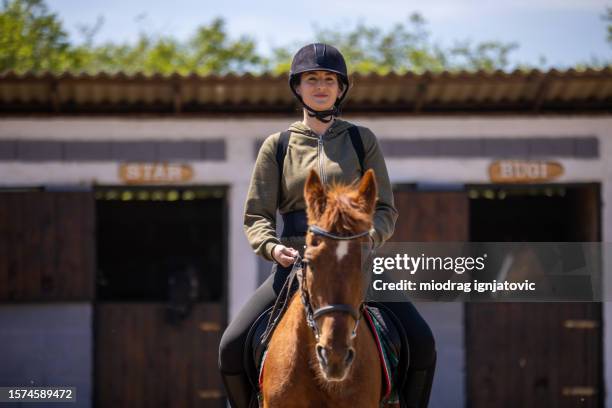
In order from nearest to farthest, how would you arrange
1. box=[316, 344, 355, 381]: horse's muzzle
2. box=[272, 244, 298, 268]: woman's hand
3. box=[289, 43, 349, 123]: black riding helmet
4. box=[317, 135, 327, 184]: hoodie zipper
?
box=[316, 344, 355, 381]: horse's muzzle → box=[272, 244, 298, 268]: woman's hand → box=[317, 135, 327, 184]: hoodie zipper → box=[289, 43, 349, 123]: black riding helmet

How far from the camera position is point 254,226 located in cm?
439

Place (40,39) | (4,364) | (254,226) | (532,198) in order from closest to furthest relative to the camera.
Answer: (254,226)
(4,364)
(532,198)
(40,39)

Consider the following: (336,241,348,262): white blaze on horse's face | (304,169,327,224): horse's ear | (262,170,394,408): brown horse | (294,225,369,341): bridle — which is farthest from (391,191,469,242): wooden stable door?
(336,241,348,262): white blaze on horse's face

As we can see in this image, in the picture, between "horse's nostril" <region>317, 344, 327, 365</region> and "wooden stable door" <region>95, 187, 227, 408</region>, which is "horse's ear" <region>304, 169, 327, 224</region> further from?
"wooden stable door" <region>95, 187, 227, 408</region>

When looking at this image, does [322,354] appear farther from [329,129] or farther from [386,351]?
[329,129]

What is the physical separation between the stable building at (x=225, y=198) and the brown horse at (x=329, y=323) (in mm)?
5657

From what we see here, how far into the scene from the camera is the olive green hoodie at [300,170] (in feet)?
14.3

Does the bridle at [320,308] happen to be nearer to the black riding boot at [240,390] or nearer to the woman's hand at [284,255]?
the woman's hand at [284,255]

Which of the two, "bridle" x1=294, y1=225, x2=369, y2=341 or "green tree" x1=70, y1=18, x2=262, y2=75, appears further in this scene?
"green tree" x1=70, y1=18, x2=262, y2=75

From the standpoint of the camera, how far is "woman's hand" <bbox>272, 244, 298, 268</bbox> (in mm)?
4012

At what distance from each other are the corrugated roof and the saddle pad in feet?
15.8

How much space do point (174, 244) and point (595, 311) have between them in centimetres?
663

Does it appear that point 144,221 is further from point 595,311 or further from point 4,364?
point 595,311

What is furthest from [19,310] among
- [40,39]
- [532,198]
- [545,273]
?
[40,39]
